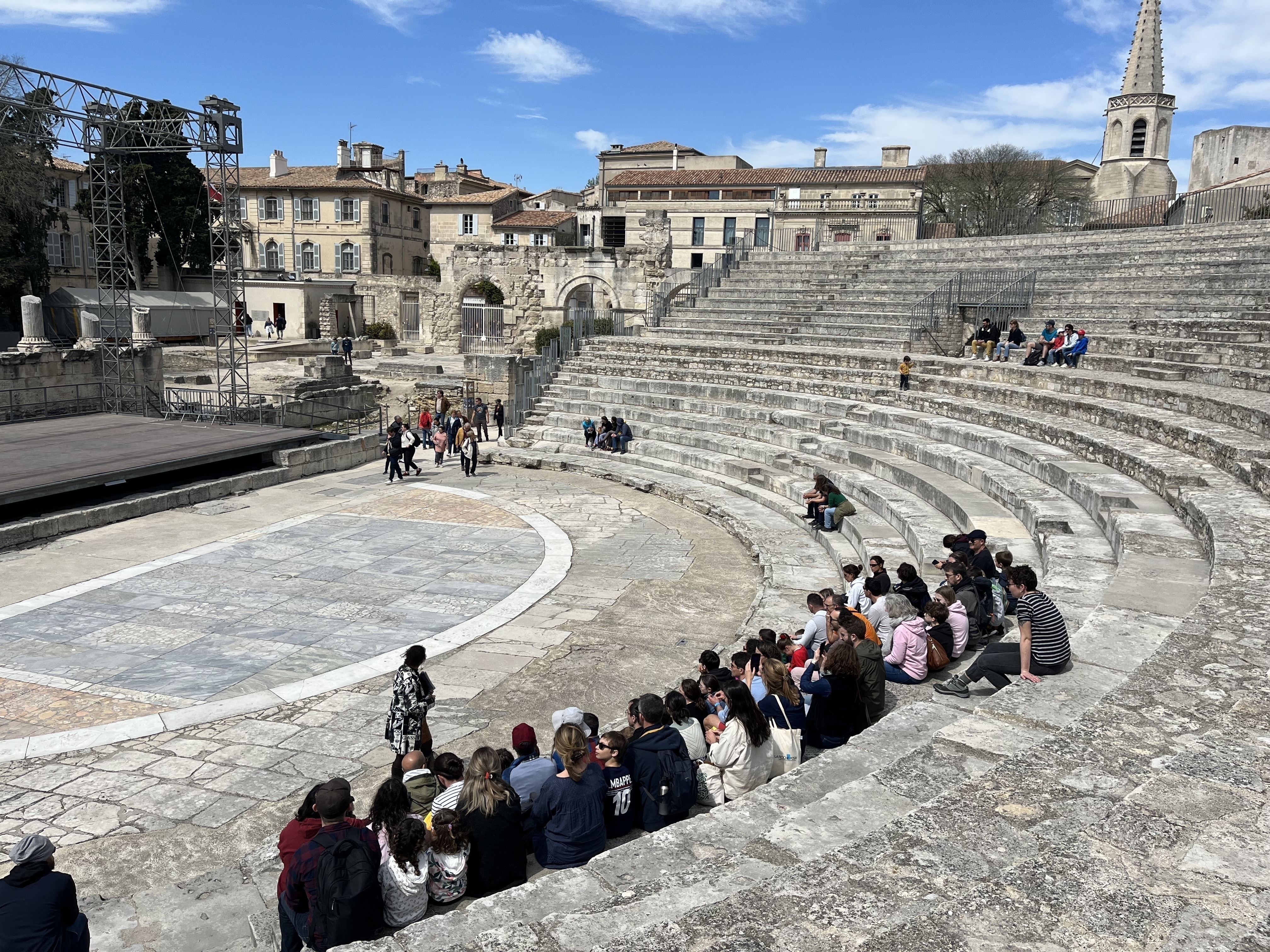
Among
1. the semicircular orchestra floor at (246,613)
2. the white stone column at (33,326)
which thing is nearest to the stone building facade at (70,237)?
the white stone column at (33,326)

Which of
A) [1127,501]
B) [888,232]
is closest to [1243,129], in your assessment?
[888,232]

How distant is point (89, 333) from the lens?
24.2 m

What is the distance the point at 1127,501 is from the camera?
9.29 metres

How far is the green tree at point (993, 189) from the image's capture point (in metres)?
43.5

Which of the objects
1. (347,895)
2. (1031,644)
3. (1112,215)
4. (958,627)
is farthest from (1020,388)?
(1112,215)

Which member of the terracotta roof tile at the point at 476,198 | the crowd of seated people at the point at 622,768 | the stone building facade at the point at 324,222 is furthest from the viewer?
the terracotta roof tile at the point at 476,198

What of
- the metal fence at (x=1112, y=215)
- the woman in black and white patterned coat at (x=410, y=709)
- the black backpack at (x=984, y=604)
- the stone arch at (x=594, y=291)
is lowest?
the woman in black and white patterned coat at (x=410, y=709)

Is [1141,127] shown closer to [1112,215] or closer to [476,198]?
[1112,215]

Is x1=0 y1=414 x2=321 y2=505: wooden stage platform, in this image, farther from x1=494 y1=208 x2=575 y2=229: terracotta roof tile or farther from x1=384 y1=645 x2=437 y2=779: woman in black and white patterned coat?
x1=494 y1=208 x2=575 y2=229: terracotta roof tile

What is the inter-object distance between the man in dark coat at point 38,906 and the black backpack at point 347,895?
3.54 feet

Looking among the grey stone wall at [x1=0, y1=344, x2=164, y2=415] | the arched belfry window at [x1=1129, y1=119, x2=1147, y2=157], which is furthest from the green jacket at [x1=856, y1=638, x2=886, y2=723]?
the arched belfry window at [x1=1129, y1=119, x2=1147, y2=157]

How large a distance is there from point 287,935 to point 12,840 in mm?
2818

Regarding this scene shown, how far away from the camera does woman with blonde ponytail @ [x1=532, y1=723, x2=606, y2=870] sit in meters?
4.64

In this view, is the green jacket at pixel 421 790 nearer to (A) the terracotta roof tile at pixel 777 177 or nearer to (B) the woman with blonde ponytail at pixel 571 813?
(B) the woman with blonde ponytail at pixel 571 813
